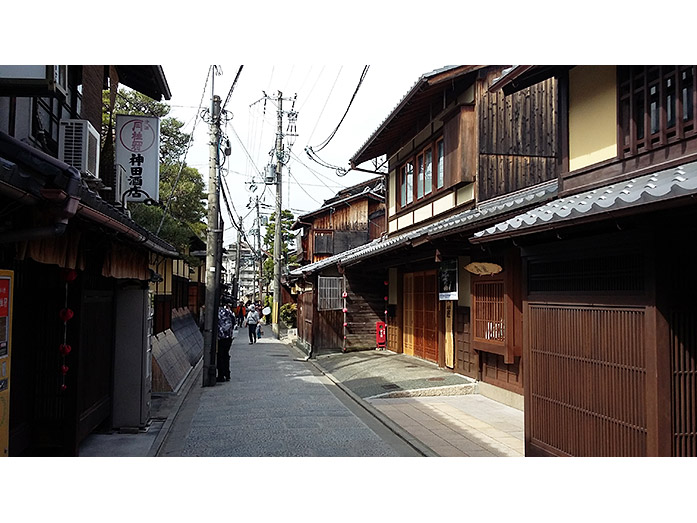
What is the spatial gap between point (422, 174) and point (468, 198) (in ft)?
12.3

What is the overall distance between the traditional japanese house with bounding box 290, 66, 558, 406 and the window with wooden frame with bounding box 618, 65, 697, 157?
8.11 feet

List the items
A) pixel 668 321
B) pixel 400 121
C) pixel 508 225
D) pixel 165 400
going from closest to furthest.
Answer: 1. pixel 668 321
2. pixel 508 225
3. pixel 165 400
4. pixel 400 121

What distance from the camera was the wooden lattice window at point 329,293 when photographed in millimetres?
22656

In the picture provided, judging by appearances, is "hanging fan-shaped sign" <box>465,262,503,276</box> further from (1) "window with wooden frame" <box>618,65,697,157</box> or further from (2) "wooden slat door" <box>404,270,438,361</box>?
(2) "wooden slat door" <box>404,270,438,361</box>

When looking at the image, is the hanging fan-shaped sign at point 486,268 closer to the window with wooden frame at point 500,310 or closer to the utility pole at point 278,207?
the window with wooden frame at point 500,310

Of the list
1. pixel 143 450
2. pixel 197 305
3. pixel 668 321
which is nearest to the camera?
pixel 668 321

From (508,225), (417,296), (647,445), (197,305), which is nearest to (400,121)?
(417,296)

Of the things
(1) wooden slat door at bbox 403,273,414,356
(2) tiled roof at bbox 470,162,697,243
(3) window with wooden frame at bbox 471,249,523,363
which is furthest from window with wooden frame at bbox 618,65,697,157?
(1) wooden slat door at bbox 403,273,414,356

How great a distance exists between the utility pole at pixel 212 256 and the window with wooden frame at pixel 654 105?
1156cm

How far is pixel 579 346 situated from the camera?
6594mm

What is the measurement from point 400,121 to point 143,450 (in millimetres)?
12817

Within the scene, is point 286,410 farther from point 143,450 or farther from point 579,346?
point 579,346

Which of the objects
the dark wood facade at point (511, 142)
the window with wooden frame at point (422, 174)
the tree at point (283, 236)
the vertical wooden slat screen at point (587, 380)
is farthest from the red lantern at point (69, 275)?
the tree at point (283, 236)

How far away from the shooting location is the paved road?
9.07m
